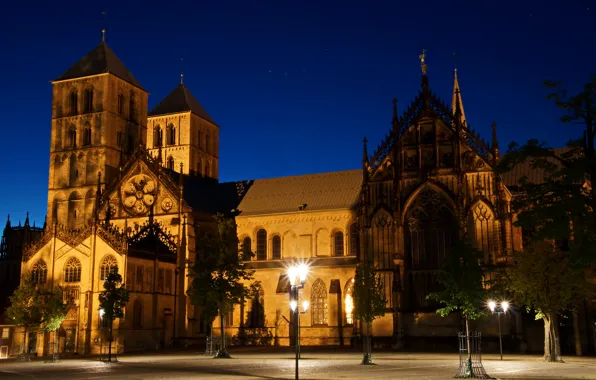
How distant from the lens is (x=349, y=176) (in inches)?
3078

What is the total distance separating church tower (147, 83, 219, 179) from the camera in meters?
101

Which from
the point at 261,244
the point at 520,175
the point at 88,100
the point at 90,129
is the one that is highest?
the point at 88,100

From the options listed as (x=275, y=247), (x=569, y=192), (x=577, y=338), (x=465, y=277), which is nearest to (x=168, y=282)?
(x=275, y=247)

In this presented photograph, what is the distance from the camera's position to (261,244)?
254ft

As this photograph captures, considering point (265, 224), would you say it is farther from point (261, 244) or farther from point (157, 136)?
point (157, 136)

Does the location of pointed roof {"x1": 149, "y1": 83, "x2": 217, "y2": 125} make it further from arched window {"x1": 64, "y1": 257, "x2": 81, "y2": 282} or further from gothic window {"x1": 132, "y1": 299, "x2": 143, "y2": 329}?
gothic window {"x1": 132, "y1": 299, "x2": 143, "y2": 329}

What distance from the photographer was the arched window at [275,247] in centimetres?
7631

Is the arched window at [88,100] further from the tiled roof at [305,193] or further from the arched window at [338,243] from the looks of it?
the arched window at [338,243]

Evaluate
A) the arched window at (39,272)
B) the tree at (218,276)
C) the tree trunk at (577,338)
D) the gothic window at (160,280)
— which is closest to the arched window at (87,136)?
the arched window at (39,272)

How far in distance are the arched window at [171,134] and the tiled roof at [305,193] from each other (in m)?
22.3

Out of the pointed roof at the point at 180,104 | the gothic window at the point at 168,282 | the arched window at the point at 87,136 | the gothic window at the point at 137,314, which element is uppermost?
the pointed roof at the point at 180,104

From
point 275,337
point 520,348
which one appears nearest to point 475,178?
point 520,348

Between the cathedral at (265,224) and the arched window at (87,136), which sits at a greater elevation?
the arched window at (87,136)

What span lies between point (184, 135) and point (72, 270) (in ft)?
116
